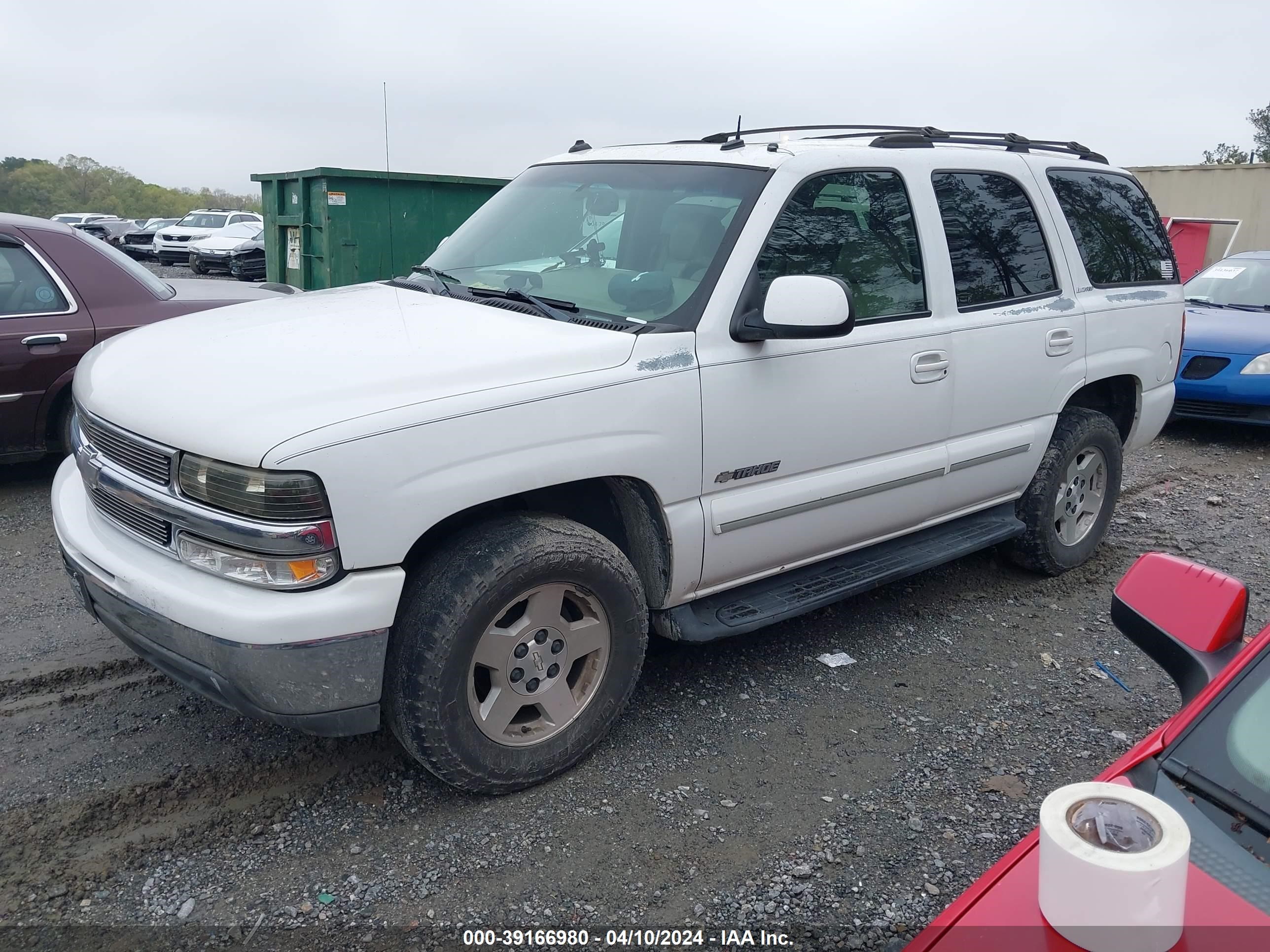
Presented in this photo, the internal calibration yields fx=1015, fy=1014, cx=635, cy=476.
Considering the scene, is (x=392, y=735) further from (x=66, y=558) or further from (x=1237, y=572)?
(x=1237, y=572)

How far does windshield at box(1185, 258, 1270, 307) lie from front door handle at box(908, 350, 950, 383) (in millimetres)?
6841

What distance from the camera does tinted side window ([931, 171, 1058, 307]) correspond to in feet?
13.7

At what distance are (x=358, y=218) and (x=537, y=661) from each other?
27.8 feet

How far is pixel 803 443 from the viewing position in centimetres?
357

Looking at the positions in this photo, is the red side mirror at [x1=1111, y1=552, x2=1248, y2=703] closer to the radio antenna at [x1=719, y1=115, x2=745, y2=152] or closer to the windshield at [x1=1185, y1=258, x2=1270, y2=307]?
the radio antenna at [x1=719, y1=115, x2=745, y2=152]

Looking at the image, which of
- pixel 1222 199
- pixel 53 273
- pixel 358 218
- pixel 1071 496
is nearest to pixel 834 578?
pixel 1071 496

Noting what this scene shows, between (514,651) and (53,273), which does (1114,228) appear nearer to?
(514,651)

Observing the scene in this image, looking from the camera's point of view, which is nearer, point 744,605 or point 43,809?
point 43,809

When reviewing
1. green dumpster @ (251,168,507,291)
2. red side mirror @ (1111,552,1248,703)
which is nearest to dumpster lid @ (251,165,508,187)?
green dumpster @ (251,168,507,291)

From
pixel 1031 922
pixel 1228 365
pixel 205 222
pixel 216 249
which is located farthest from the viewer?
pixel 205 222

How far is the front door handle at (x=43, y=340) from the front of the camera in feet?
18.4

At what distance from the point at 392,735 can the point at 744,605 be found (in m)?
1.31

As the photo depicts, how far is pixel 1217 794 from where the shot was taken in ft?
5.73

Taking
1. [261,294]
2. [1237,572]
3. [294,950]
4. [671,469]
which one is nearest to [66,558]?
[294,950]
